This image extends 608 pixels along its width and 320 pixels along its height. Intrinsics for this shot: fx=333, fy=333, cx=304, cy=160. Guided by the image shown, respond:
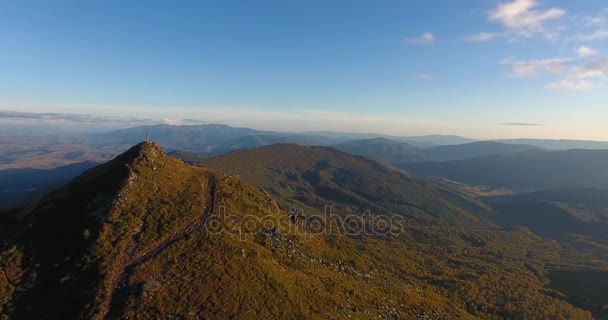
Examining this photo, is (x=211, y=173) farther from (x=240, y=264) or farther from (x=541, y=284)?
(x=541, y=284)

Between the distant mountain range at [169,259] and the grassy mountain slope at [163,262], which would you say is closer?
the grassy mountain slope at [163,262]

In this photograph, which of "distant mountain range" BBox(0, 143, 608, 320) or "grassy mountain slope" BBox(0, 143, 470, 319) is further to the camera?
"distant mountain range" BBox(0, 143, 608, 320)

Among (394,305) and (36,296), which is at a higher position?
(36,296)

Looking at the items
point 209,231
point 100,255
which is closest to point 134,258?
point 100,255

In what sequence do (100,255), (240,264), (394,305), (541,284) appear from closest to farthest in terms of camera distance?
1. (100,255)
2. (240,264)
3. (394,305)
4. (541,284)

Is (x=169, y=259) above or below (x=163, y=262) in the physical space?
above

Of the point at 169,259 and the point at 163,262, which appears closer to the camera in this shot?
the point at 163,262

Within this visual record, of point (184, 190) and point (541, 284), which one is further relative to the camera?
point (541, 284)

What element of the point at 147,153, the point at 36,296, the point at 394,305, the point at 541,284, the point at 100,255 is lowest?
the point at 541,284

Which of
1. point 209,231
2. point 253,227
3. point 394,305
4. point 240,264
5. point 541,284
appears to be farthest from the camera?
Answer: point 541,284

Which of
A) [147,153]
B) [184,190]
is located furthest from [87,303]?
[147,153]
